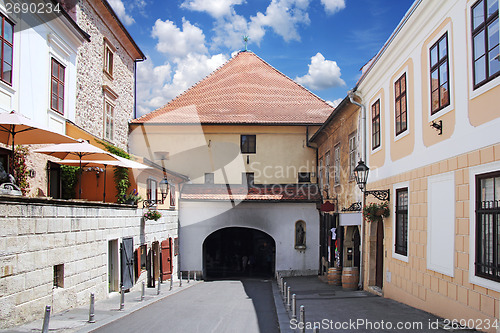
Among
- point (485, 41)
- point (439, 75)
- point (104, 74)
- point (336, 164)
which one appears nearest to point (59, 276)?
point (439, 75)

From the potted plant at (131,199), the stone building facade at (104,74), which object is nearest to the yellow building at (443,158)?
the potted plant at (131,199)

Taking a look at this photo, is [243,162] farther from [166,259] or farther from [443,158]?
[443,158]

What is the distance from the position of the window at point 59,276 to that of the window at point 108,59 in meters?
A: 14.7

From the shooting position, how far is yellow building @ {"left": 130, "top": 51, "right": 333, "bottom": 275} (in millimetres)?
25984

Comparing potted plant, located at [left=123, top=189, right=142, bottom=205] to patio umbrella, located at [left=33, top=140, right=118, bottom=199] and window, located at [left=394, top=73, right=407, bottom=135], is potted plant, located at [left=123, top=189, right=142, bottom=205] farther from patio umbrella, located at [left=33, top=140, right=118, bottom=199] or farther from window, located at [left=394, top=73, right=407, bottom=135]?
window, located at [left=394, top=73, right=407, bottom=135]

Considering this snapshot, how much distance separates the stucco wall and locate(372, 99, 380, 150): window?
11191 millimetres

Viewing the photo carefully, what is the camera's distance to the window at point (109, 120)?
2417cm

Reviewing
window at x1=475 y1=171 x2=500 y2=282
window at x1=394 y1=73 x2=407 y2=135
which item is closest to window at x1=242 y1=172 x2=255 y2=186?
window at x1=394 y1=73 x2=407 y2=135

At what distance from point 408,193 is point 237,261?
74.8 feet

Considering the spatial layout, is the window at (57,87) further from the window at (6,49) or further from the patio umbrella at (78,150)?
the window at (6,49)

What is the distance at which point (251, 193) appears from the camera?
26.8 meters

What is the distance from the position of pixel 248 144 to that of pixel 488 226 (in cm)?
2314

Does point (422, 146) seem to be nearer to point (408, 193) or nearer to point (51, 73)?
point (408, 193)

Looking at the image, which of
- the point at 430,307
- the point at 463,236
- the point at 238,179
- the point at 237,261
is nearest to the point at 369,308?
the point at 430,307
